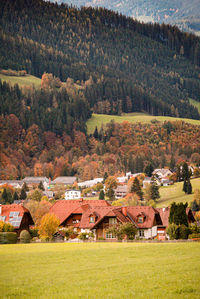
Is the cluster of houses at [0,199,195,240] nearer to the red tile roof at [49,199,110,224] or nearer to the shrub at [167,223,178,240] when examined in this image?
the red tile roof at [49,199,110,224]

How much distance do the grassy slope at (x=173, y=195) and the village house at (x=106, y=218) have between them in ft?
139

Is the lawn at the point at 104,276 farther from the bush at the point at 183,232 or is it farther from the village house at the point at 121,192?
the village house at the point at 121,192

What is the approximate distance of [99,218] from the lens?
73688mm

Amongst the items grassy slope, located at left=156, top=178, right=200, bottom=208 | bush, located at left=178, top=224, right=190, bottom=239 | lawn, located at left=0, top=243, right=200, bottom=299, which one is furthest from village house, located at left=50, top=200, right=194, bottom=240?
grassy slope, located at left=156, top=178, right=200, bottom=208

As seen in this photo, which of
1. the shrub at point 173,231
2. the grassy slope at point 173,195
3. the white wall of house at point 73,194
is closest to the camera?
the shrub at point 173,231

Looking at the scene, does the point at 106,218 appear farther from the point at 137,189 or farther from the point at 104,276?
the point at 137,189

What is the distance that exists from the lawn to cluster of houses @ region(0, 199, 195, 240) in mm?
33519

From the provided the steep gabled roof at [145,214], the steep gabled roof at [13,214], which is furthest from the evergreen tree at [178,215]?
the steep gabled roof at [13,214]

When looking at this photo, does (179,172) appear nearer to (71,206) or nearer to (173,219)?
(71,206)

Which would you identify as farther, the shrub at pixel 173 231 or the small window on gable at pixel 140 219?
the small window on gable at pixel 140 219

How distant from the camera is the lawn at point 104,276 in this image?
73.8 ft

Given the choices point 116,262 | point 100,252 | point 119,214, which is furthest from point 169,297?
point 119,214

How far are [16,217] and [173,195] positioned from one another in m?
72.3

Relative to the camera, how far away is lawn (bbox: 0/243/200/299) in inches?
885
